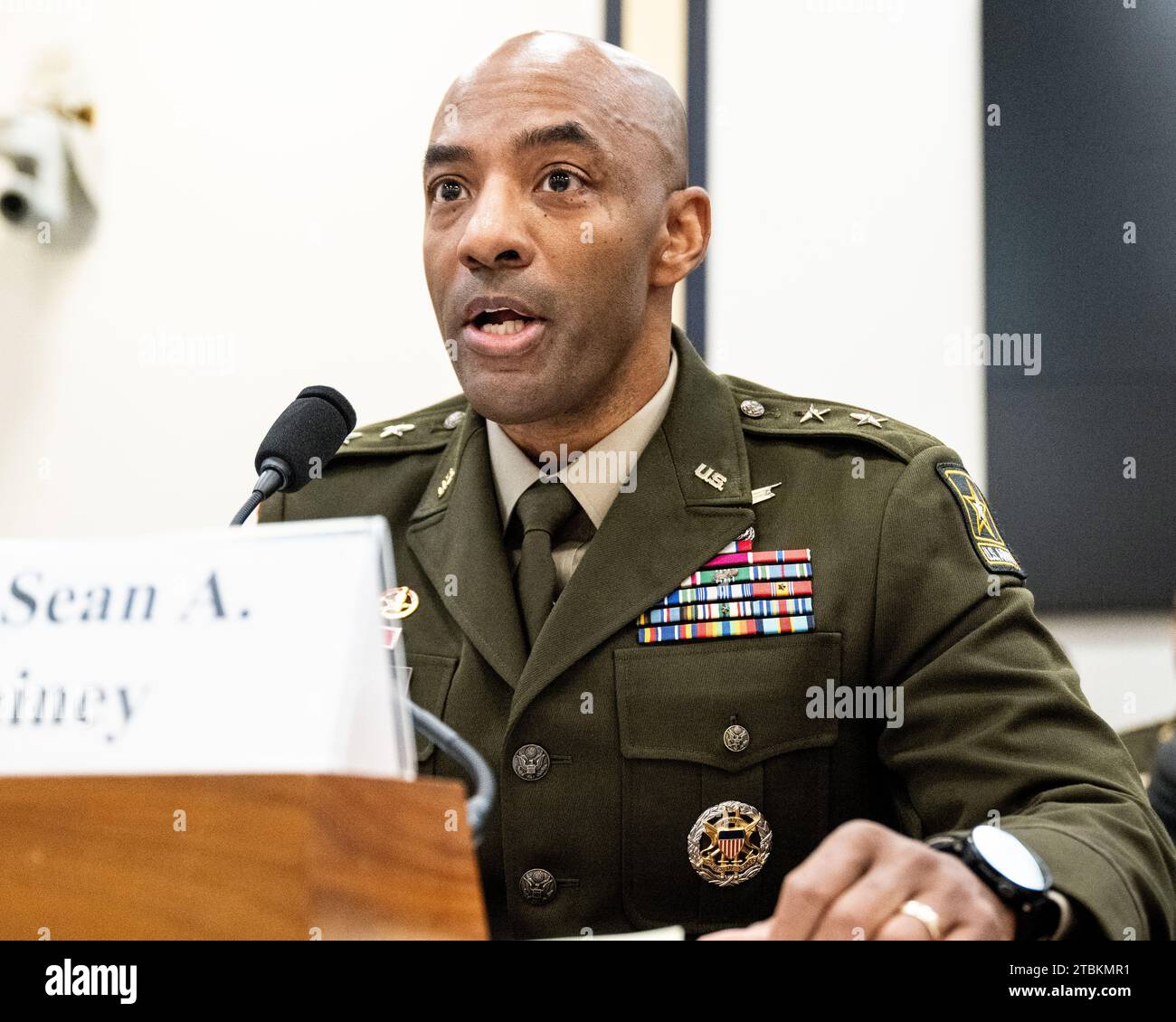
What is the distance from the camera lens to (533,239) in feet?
3.98

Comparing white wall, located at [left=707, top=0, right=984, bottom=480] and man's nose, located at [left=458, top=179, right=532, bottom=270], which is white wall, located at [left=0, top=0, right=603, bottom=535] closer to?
white wall, located at [left=707, top=0, right=984, bottom=480]

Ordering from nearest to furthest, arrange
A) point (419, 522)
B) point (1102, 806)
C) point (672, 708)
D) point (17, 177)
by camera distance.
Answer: point (1102, 806)
point (672, 708)
point (419, 522)
point (17, 177)

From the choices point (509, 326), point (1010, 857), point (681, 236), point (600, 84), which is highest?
point (600, 84)

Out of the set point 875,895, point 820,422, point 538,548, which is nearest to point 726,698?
point 538,548

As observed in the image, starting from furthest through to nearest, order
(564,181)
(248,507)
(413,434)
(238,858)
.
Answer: (413,434)
(564,181)
(248,507)
(238,858)

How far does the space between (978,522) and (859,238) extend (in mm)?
899

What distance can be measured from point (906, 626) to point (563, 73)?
63 centimetres

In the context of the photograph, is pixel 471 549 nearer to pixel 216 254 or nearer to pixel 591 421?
pixel 591 421

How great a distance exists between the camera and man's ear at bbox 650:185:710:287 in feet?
4.43

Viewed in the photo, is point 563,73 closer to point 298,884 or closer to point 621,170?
point 621,170

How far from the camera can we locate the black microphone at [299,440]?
3.32 ft

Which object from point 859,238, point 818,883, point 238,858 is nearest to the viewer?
point 238,858

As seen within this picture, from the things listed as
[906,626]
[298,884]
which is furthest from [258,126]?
[298,884]
